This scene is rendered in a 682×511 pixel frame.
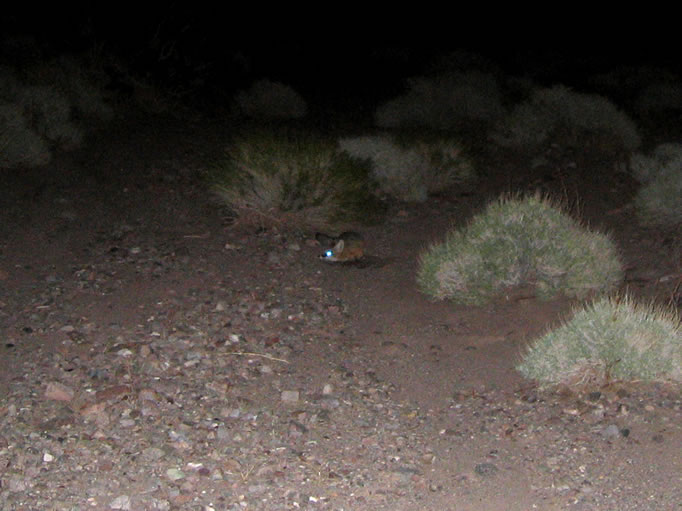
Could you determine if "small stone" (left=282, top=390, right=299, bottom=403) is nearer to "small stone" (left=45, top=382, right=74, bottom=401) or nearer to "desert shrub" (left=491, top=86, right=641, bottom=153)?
"small stone" (left=45, top=382, right=74, bottom=401)

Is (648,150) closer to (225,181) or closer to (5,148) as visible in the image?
(225,181)

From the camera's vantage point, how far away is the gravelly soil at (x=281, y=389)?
183 inches

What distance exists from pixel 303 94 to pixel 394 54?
249 inches

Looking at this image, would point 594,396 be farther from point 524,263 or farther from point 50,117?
point 50,117

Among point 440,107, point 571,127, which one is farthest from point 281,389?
point 440,107

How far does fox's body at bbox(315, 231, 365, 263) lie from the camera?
829 centimetres

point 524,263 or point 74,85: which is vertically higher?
point 524,263

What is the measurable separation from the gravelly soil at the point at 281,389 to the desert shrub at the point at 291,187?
0.90 feet

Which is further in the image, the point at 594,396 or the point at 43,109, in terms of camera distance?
the point at 43,109


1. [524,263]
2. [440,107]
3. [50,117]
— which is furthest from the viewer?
[440,107]

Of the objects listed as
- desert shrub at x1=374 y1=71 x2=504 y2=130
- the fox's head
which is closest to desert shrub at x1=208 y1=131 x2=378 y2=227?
the fox's head

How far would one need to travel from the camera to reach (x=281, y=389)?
577cm

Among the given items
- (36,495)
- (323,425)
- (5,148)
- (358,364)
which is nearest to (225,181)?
(5,148)

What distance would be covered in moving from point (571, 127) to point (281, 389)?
744 cm
